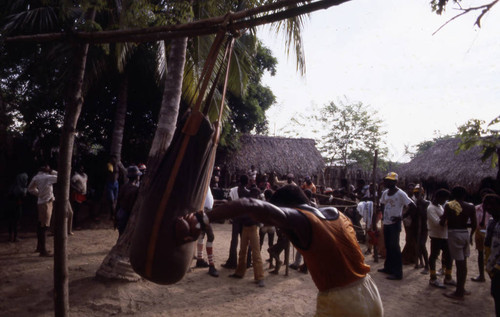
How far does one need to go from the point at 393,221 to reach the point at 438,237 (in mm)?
842

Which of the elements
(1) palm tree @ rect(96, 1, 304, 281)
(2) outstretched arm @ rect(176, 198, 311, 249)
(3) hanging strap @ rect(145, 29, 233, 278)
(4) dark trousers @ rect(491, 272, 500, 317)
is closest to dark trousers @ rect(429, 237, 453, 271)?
(4) dark trousers @ rect(491, 272, 500, 317)

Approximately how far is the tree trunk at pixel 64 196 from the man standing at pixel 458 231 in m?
6.10

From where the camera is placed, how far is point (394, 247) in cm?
686

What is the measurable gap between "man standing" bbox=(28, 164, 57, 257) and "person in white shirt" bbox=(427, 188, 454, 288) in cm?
795

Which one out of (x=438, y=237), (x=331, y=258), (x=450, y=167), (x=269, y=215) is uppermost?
(x=450, y=167)

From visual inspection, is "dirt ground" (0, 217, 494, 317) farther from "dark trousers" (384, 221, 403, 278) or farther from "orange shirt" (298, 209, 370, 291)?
"orange shirt" (298, 209, 370, 291)

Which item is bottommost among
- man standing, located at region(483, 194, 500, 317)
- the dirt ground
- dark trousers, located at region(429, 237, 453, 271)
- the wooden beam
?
the dirt ground

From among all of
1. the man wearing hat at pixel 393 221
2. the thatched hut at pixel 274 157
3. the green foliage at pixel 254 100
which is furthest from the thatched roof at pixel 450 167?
the man wearing hat at pixel 393 221

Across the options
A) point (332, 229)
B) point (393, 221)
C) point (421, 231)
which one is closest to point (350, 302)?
point (332, 229)

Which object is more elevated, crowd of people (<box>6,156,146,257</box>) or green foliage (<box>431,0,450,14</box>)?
A: green foliage (<box>431,0,450,14</box>)

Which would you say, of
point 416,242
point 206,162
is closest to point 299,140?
point 416,242

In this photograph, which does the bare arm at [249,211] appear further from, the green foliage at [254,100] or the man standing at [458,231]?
the green foliage at [254,100]

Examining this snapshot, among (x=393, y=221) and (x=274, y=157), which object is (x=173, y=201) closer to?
(x=393, y=221)

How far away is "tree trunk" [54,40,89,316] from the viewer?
3.50 meters
